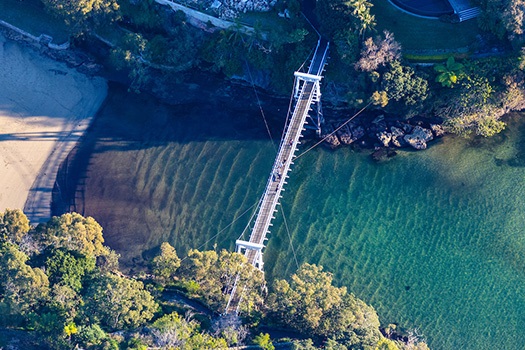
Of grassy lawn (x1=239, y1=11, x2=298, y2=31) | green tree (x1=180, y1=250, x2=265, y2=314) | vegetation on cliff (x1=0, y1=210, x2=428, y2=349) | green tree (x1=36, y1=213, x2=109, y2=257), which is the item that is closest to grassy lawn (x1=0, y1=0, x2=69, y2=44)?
grassy lawn (x1=239, y1=11, x2=298, y2=31)

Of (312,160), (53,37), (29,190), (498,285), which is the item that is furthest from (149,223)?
(498,285)

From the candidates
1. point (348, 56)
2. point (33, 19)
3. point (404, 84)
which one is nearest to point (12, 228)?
point (33, 19)

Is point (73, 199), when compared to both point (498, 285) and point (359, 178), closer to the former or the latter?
point (359, 178)

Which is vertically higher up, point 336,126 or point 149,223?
point 336,126

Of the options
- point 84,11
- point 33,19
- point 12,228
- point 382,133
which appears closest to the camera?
point 12,228

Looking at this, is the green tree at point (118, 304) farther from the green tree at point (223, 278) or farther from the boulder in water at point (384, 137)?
the boulder in water at point (384, 137)

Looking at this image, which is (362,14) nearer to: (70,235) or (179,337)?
(70,235)
